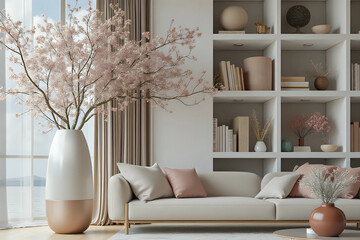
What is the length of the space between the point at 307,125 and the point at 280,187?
1243 millimetres

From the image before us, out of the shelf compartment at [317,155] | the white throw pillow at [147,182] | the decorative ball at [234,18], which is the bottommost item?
the white throw pillow at [147,182]

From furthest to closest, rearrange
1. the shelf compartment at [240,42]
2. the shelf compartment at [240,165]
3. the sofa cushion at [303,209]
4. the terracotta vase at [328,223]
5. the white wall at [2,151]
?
the shelf compartment at [240,165] → the shelf compartment at [240,42] → the white wall at [2,151] → the sofa cushion at [303,209] → the terracotta vase at [328,223]

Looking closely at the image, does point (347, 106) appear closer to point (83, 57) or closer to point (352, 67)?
point (352, 67)

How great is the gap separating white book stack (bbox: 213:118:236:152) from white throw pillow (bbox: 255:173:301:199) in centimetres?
83

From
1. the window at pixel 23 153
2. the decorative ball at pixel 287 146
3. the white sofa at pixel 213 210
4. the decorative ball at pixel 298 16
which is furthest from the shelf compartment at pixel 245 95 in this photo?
the window at pixel 23 153

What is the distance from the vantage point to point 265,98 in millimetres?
6195

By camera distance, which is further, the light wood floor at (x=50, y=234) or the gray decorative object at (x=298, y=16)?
the gray decorative object at (x=298, y=16)

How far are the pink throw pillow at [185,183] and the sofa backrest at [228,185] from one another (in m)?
0.21

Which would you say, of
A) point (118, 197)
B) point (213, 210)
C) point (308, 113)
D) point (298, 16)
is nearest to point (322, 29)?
point (298, 16)

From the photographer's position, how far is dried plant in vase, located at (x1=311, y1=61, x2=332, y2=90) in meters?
6.25

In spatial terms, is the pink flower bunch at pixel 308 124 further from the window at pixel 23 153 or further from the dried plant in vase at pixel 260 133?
the window at pixel 23 153

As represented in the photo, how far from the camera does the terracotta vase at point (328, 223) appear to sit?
387 centimetres

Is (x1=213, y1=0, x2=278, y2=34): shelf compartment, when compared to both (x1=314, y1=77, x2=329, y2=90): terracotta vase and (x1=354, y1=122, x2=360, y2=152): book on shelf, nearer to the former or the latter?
(x1=314, y1=77, x2=329, y2=90): terracotta vase

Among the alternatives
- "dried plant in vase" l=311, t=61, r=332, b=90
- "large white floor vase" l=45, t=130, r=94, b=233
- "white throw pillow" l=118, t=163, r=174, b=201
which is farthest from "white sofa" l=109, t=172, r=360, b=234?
"dried plant in vase" l=311, t=61, r=332, b=90
